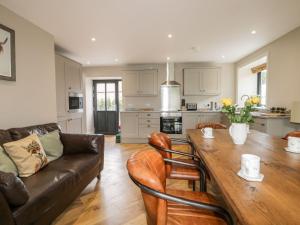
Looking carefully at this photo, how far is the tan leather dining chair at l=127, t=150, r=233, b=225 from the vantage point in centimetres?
89

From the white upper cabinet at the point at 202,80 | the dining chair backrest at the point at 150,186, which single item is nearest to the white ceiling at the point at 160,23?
the white upper cabinet at the point at 202,80

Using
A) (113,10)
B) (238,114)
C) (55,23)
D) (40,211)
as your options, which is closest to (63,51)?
(55,23)

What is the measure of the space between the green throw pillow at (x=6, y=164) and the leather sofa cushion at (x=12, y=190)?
511 mm

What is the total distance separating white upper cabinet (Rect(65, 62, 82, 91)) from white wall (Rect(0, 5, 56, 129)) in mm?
796

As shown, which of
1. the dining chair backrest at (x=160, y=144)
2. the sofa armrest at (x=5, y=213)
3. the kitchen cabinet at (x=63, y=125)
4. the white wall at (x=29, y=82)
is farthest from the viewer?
the kitchen cabinet at (x=63, y=125)

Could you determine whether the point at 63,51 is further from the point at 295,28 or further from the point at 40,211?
the point at 295,28

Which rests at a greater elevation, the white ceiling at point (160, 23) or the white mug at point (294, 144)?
the white ceiling at point (160, 23)

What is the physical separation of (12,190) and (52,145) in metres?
1.21

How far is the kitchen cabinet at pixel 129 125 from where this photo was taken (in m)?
5.29

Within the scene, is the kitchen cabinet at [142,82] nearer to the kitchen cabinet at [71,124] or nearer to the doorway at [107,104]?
the doorway at [107,104]

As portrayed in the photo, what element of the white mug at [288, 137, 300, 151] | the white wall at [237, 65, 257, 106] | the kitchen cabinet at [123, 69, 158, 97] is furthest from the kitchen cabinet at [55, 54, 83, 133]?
the white wall at [237, 65, 257, 106]

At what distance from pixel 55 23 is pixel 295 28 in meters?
3.84

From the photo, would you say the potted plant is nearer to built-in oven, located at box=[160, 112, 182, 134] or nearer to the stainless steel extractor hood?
built-in oven, located at box=[160, 112, 182, 134]

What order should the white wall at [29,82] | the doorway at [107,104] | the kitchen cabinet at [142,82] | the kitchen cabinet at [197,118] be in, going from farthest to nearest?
the doorway at [107,104] → the kitchen cabinet at [142,82] → the kitchen cabinet at [197,118] → the white wall at [29,82]
